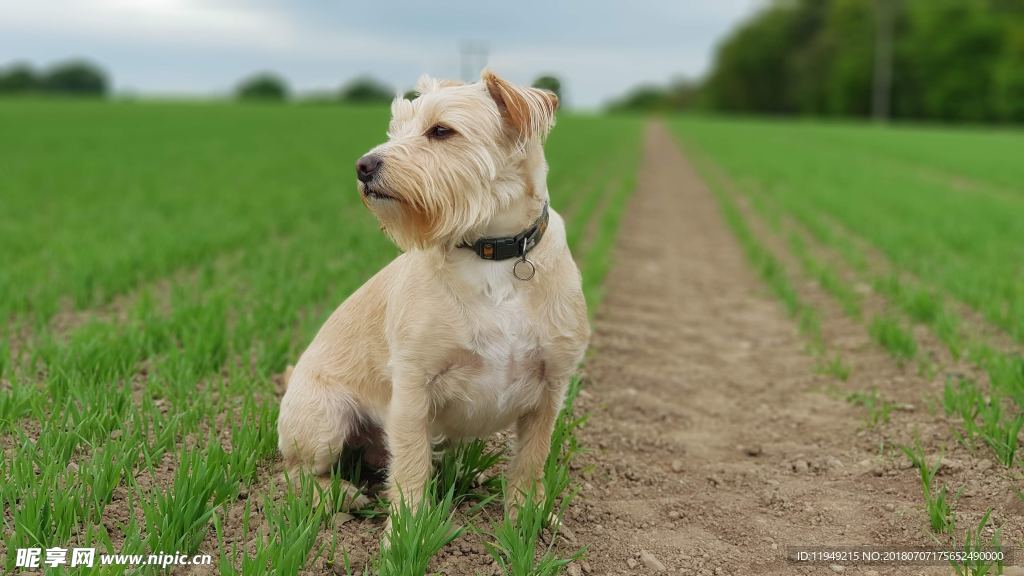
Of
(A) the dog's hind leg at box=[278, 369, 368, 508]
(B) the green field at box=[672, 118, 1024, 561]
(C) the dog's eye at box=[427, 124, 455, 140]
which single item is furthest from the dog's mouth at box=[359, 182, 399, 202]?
(B) the green field at box=[672, 118, 1024, 561]

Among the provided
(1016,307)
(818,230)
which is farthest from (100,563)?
(818,230)

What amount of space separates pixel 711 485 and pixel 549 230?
1.68 m

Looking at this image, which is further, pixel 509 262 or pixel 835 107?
pixel 835 107

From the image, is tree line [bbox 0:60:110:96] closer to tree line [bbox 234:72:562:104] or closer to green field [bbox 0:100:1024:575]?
tree line [bbox 234:72:562:104]

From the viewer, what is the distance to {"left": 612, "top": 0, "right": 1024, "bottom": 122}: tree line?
75.9 meters

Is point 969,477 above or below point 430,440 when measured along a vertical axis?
below

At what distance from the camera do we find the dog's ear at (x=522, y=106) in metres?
3.01

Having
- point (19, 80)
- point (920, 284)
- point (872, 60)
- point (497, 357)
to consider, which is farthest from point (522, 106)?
point (19, 80)

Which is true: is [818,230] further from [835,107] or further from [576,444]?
[835,107]

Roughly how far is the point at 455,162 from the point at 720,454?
2453mm

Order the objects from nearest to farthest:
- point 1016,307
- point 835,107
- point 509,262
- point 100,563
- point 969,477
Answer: point 100,563 < point 509,262 < point 969,477 < point 1016,307 < point 835,107

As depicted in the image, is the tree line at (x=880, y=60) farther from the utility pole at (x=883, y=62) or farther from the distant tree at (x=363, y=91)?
the distant tree at (x=363, y=91)

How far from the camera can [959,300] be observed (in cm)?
744

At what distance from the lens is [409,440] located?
124 inches
